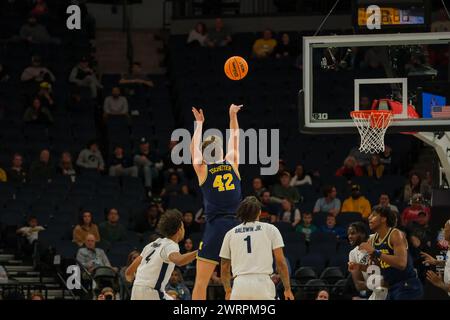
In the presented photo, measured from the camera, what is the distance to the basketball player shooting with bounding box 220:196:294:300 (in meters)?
11.3

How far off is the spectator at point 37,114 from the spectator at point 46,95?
9.3 inches

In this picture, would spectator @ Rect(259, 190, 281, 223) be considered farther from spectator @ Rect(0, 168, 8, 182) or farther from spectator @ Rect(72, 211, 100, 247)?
spectator @ Rect(0, 168, 8, 182)

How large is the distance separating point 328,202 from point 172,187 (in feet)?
→ 9.54

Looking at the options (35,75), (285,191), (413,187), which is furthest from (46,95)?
(413,187)

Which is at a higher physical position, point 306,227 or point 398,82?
point 398,82

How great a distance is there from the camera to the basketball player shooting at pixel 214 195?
12.3 m

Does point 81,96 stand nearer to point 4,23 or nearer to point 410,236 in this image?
point 4,23

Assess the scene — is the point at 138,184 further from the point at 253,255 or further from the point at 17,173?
the point at 253,255

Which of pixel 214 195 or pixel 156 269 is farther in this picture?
pixel 214 195

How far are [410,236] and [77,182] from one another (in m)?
6.26

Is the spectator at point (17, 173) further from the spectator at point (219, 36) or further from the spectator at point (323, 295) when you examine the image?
the spectator at point (323, 295)

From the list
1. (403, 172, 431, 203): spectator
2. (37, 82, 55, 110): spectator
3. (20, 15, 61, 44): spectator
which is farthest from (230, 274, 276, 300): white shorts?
(20, 15, 61, 44): spectator

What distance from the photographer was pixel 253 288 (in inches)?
445

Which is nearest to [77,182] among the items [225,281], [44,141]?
[44,141]
